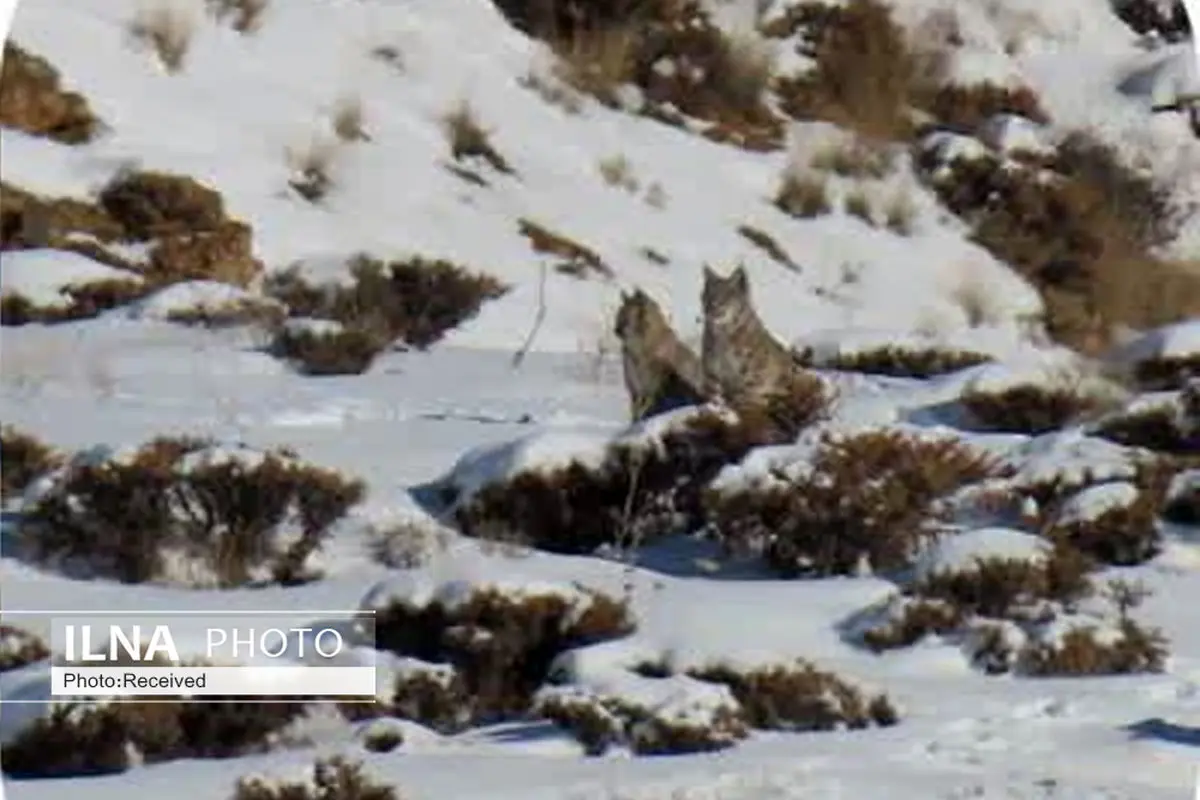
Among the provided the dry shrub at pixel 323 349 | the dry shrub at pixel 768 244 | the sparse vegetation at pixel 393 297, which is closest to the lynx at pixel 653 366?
the dry shrub at pixel 323 349

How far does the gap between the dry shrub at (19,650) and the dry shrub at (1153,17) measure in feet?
24.7

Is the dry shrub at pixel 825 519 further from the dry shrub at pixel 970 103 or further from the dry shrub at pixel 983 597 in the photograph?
the dry shrub at pixel 970 103

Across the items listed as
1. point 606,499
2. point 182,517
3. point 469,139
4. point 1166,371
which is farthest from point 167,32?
point 182,517

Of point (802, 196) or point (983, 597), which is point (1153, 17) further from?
point (983, 597)

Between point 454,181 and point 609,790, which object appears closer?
point 609,790

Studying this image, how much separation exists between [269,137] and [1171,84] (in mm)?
3667

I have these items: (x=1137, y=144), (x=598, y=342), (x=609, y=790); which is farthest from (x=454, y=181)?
(x=609, y=790)

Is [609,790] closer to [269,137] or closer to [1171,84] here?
[269,137]

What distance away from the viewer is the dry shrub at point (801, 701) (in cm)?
702

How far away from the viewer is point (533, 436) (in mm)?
8453

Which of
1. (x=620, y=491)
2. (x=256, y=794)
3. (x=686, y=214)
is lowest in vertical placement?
(x=256, y=794)

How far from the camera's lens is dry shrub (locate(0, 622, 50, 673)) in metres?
6.89

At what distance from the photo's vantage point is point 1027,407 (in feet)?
32.1

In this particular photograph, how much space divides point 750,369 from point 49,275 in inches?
85.2
